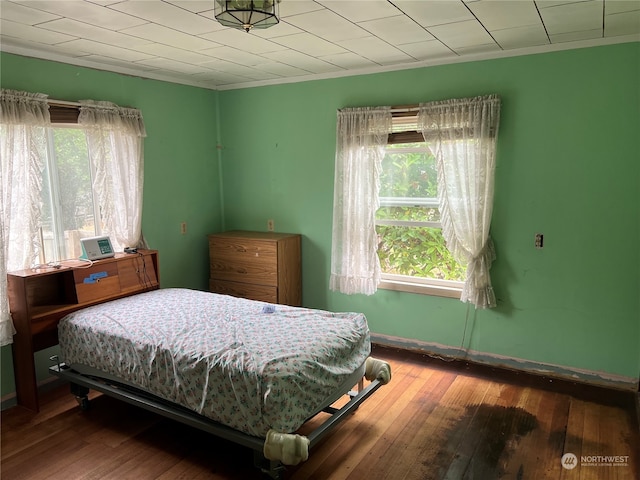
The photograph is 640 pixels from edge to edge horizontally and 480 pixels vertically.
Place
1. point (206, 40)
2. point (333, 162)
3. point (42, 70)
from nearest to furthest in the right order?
point (206, 40) < point (42, 70) < point (333, 162)

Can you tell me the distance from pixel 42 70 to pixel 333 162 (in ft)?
7.52

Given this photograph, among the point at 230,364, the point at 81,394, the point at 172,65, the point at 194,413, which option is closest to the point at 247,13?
the point at 230,364

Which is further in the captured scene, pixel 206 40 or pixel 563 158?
pixel 563 158

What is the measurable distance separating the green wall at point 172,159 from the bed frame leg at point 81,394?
47 cm

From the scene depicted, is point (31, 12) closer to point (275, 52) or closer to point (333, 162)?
point (275, 52)

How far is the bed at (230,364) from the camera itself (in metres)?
2.27

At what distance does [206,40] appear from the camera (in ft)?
9.83

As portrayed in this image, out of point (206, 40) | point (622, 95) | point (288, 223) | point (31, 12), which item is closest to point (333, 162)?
point (288, 223)

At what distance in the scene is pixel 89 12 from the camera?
2.44 m

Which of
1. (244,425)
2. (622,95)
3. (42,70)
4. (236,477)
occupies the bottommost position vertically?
(236,477)

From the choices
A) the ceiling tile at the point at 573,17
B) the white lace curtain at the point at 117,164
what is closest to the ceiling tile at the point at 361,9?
the ceiling tile at the point at 573,17

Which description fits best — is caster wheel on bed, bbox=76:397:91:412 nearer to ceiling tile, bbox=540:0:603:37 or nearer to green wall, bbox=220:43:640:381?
green wall, bbox=220:43:640:381

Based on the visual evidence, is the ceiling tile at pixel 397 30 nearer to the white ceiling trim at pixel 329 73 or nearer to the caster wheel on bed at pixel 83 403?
the white ceiling trim at pixel 329 73

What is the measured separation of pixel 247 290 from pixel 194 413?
1.85 m
